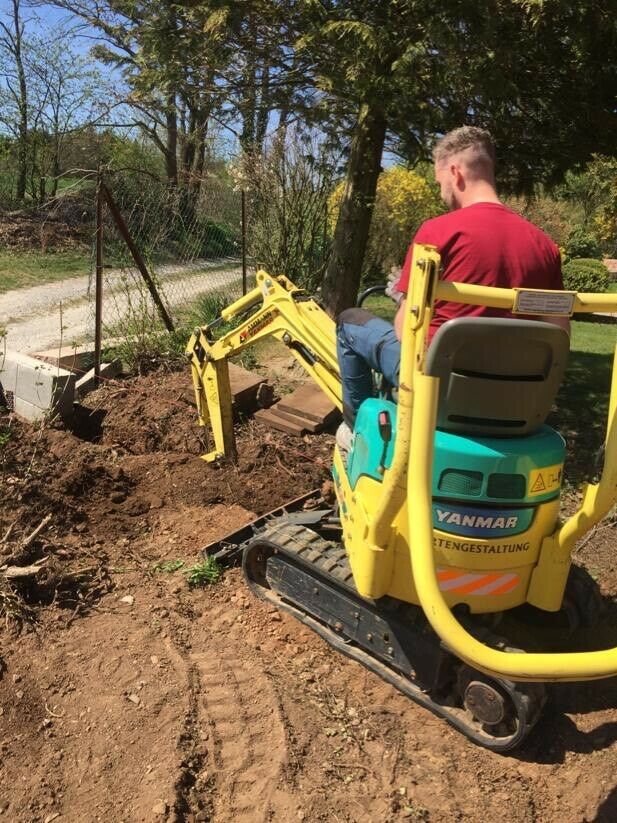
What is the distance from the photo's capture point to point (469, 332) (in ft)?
7.84

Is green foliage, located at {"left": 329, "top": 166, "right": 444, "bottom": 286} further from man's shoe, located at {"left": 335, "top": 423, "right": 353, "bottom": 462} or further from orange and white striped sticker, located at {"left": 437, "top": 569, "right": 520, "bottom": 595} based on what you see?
orange and white striped sticker, located at {"left": 437, "top": 569, "right": 520, "bottom": 595}

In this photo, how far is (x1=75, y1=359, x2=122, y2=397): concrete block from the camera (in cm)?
688

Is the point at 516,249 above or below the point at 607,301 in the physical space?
above

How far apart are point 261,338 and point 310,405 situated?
178 centimetres

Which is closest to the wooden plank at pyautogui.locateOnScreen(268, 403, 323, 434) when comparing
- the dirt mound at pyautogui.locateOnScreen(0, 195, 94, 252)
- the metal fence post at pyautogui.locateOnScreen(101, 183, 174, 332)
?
the metal fence post at pyautogui.locateOnScreen(101, 183, 174, 332)

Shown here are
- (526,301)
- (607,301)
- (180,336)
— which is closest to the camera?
(526,301)

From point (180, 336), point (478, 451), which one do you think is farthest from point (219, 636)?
point (180, 336)

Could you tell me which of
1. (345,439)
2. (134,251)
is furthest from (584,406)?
(134,251)

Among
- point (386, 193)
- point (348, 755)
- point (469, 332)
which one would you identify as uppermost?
point (386, 193)

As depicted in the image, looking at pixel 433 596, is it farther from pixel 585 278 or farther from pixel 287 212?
pixel 585 278

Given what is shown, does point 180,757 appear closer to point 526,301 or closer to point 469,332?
point 469,332

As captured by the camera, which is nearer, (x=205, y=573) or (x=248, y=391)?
(x=205, y=573)

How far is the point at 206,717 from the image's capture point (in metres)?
3.11

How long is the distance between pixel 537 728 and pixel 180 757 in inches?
63.3
